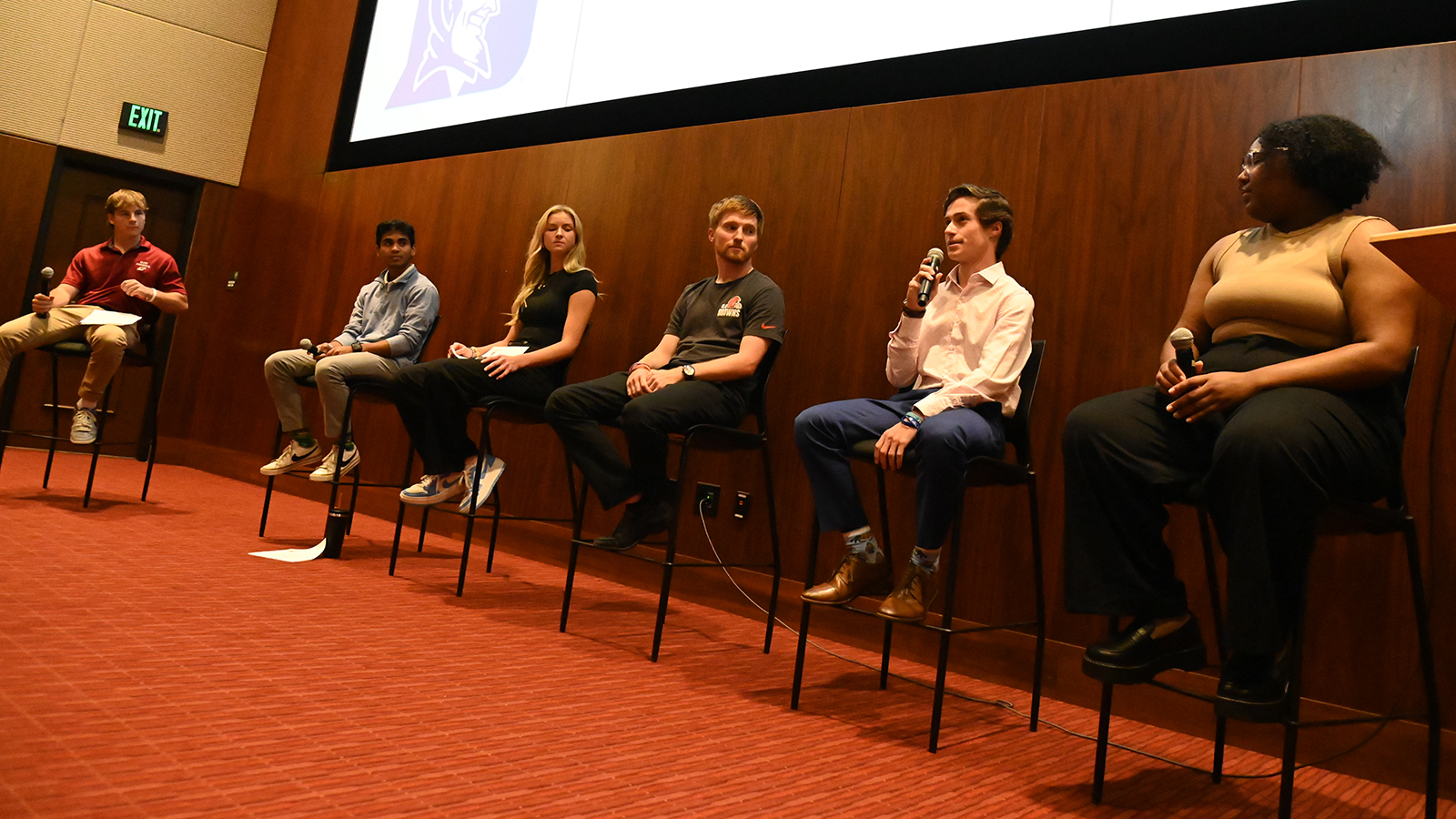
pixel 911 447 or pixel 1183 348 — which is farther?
pixel 911 447

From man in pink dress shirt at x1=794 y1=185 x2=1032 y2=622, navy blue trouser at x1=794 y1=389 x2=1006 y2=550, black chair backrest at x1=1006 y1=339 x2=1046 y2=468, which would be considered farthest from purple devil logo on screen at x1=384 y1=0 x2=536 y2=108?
black chair backrest at x1=1006 y1=339 x2=1046 y2=468

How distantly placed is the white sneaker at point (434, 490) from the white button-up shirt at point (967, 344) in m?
1.51

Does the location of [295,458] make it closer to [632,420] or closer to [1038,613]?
[632,420]

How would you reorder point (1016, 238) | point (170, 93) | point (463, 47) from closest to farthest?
point (1016, 238) → point (463, 47) → point (170, 93)

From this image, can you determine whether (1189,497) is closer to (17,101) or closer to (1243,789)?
(1243,789)

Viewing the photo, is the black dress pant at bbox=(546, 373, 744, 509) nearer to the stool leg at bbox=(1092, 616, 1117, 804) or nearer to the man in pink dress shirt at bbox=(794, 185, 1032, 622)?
the man in pink dress shirt at bbox=(794, 185, 1032, 622)

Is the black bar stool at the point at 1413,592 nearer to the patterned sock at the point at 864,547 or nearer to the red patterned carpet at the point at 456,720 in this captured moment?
the red patterned carpet at the point at 456,720

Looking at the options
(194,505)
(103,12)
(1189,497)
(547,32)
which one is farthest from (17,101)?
(1189,497)

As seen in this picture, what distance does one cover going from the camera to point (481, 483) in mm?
2824

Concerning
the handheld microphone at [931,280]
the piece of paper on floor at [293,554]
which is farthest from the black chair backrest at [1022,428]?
the piece of paper on floor at [293,554]

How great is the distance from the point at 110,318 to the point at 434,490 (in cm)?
168

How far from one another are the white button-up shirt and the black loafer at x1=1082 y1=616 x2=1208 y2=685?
0.63 m

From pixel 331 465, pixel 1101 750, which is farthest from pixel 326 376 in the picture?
pixel 1101 750

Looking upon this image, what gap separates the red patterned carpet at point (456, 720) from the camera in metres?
1.23
